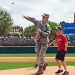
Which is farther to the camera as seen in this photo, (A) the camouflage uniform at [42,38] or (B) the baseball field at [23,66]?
(B) the baseball field at [23,66]

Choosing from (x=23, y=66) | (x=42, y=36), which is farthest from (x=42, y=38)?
(x=23, y=66)

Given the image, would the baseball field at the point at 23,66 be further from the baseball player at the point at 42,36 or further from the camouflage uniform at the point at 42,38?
the camouflage uniform at the point at 42,38

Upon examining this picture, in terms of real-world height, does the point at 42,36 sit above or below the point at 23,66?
above

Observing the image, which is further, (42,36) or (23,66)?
(23,66)

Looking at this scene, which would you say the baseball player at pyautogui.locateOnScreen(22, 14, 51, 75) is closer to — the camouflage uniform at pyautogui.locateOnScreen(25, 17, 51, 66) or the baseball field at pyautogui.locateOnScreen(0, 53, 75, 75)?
the camouflage uniform at pyautogui.locateOnScreen(25, 17, 51, 66)

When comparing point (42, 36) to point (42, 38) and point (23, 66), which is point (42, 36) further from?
point (23, 66)

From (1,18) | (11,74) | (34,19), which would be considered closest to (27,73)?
(11,74)

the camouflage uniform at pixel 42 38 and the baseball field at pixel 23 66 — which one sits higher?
the camouflage uniform at pixel 42 38

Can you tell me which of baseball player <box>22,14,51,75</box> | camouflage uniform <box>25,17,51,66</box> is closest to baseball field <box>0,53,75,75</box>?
baseball player <box>22,14,51,75</box>

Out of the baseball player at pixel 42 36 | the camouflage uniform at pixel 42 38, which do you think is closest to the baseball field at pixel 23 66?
the baseball player at pixel 42 36

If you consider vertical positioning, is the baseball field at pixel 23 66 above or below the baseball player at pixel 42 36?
below

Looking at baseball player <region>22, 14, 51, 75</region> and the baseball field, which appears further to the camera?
the baseball field

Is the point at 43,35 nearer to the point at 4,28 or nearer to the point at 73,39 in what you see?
the point at 73,39

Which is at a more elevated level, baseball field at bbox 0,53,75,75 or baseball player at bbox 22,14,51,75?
baseball player at bbox 22,14,51,75
